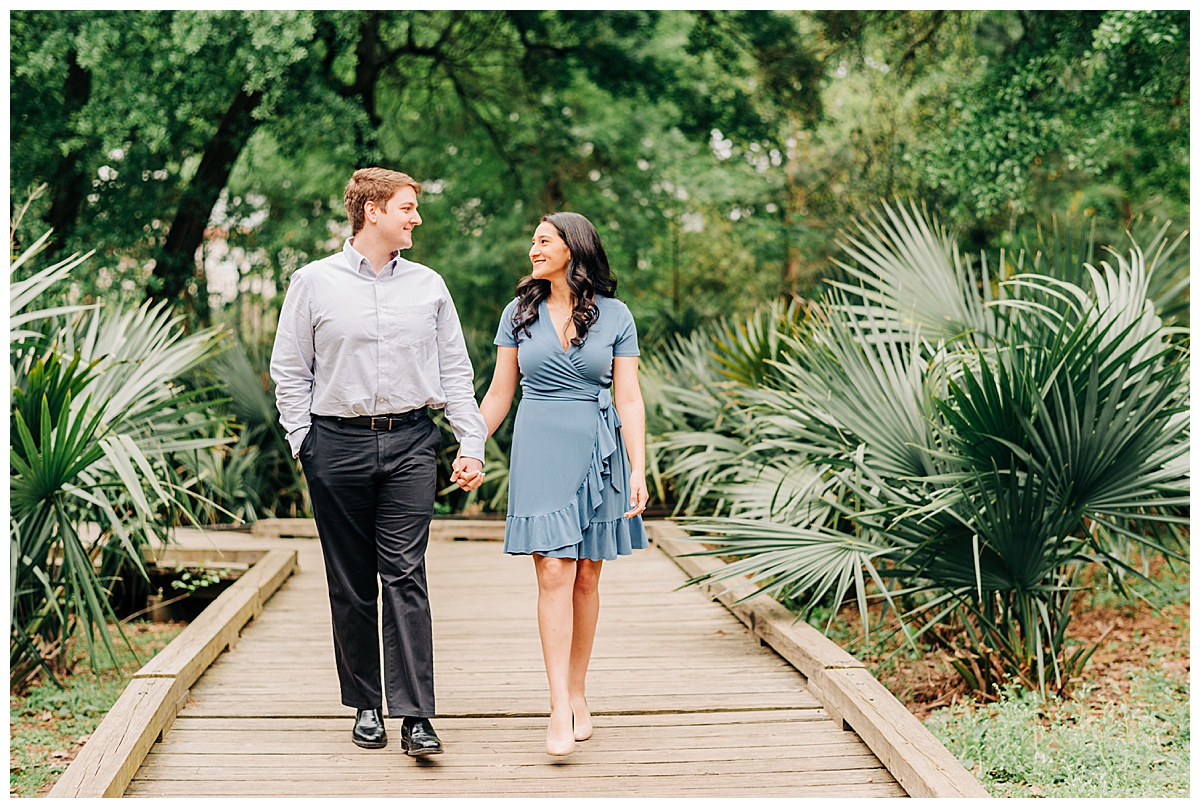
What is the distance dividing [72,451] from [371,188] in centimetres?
184

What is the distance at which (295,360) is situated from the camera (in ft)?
11.8

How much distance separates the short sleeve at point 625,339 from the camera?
149 inches

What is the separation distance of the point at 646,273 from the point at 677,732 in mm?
15040

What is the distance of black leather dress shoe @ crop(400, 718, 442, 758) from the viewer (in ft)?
11.8

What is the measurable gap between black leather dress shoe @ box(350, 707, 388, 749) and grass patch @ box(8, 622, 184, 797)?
1414mm

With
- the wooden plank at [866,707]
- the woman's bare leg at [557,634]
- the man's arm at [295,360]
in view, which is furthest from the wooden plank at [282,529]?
the woman's bare leg at [557,634]

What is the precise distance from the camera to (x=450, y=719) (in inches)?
164

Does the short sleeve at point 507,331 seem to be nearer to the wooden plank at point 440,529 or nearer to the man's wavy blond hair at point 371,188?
the man's wavy blond hair at point 371,188

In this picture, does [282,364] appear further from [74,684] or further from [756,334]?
[756,334]

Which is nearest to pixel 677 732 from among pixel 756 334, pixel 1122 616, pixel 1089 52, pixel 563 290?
pixel 563 290

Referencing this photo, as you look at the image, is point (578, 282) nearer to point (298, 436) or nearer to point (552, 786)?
point (298, 436)

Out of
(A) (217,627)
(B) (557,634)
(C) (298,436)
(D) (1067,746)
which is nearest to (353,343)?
(C) (298,436)

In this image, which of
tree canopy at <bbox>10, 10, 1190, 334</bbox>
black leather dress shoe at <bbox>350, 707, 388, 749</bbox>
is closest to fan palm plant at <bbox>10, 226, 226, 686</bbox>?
black leather dress shoe at <bbox>350, 707, 388, 749</bbox>

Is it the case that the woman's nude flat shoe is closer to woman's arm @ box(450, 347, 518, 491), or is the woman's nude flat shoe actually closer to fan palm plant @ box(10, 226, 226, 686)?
woman's arm @ box(450, 347, 518, 491)
